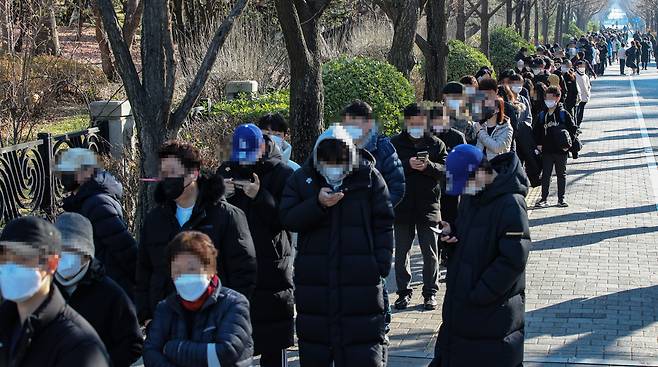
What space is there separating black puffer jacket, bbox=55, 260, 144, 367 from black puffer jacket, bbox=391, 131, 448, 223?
4323 mm

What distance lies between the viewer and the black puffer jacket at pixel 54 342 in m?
3.35

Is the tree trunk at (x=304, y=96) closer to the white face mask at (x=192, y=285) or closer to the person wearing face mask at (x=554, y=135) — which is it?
the person wearing face mask at (x=554, y=135)

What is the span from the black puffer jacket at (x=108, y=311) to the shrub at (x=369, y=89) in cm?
909

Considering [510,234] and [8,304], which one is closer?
[8,304]

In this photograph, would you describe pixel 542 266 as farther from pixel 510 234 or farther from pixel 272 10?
pixel 272 10

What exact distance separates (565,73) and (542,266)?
35.3ft

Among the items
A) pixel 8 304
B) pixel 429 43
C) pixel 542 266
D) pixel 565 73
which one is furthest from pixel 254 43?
pixel 8 304

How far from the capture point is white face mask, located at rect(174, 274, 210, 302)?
167 inches

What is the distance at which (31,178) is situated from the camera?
8.99 metres

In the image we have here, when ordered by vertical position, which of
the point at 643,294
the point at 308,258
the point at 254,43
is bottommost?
the point at 643,294

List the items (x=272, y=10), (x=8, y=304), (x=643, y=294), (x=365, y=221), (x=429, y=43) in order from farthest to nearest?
1. (x=272, y=10)
2. (x=429, y=43)
3. (x=643, y=294)
4. (x=365, y=221)
5. (x=8, y=304)

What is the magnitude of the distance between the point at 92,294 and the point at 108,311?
10 cm

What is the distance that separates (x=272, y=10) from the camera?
25.1 metres

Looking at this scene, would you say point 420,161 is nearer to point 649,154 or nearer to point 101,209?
point 101,209
